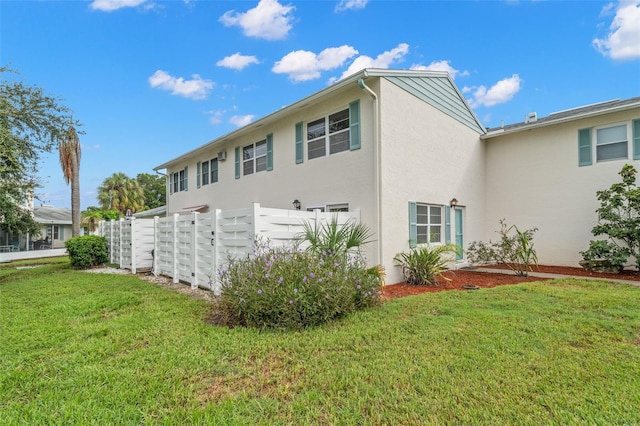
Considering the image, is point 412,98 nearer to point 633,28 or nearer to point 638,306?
point 638,306

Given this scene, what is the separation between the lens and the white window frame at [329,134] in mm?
8797

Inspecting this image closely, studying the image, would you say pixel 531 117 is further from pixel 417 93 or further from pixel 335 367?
pixel 335 367

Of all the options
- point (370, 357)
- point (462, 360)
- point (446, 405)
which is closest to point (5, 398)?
point (370, 357)

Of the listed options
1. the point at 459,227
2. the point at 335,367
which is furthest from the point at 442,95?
the point at 335,367

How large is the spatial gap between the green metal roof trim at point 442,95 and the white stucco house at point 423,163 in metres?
0.04

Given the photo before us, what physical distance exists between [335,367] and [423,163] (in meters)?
7.60

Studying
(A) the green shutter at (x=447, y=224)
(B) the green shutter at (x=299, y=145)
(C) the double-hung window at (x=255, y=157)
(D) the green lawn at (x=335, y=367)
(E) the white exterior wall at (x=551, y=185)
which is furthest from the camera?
(C) the double-hung window at (x=255, y=157)

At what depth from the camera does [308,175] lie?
9617 millimetres

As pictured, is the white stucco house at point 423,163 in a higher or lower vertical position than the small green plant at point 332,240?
higher

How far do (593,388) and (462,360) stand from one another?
1034 millimetres

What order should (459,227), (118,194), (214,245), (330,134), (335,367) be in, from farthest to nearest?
(118,194)
(459,227)
(330,134)
(214,245)
(335,367)

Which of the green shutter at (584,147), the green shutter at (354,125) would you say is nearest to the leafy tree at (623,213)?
the green shutter at (584,147)

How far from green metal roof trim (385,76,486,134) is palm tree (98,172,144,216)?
2915 centimetres

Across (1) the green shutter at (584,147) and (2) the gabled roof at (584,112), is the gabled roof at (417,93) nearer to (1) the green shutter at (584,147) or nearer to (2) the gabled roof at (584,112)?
(2) the gabled roof at (584,112)
